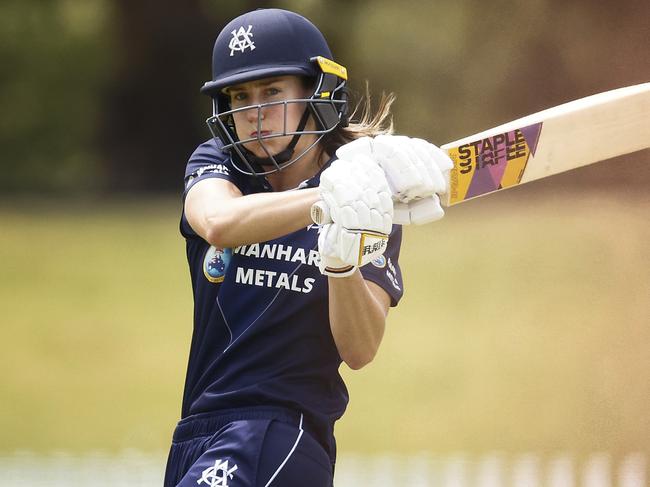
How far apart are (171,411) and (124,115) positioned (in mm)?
4081

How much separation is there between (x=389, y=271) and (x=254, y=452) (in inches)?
18.7

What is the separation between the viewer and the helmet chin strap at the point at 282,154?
235cm

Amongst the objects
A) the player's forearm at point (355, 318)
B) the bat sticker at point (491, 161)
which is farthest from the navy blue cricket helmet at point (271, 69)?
the bat sticker at point (491, 161)

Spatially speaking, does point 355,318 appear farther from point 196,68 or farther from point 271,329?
point 196,68

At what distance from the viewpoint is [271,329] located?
89.5 inches

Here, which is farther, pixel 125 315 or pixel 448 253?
pixel 448 253

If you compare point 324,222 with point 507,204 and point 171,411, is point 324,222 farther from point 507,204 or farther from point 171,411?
point 507,204

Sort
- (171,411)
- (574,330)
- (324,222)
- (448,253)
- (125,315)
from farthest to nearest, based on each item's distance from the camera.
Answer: (448,253), (125,315), (574,330), (171,411), (324,222)

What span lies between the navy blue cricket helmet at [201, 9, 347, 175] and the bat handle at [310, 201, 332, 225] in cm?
45

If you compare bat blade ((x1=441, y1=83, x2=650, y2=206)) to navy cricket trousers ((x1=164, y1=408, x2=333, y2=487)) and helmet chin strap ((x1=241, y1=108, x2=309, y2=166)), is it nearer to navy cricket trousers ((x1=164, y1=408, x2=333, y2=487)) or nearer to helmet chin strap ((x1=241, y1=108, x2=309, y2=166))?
helmet chin strap ((x1=241, y1=108, x2=309, y2=166))

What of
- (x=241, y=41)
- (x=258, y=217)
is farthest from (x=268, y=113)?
(x=258, y=217)

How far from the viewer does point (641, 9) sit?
837 centimetres

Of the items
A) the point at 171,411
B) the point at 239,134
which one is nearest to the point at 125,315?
the point at 171,411

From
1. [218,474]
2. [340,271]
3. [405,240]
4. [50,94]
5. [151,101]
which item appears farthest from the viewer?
[151,101]
